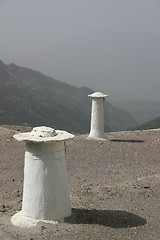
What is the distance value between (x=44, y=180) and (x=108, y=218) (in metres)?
1.61

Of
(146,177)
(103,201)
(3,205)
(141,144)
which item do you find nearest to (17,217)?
(3,205)

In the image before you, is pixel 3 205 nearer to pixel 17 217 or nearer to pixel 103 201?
pixel 17 217

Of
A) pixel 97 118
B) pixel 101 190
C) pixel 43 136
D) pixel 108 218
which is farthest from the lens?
pixel 97 118

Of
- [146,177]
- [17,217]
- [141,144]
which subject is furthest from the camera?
[141,144]

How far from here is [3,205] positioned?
32.4 feet

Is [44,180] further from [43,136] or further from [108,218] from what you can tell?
[108,218]

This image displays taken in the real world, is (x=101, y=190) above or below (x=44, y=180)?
below

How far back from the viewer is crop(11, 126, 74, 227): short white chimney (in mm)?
8188

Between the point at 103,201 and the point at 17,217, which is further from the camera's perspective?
the point at 103,201

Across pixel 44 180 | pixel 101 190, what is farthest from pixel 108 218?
pixel 101 190

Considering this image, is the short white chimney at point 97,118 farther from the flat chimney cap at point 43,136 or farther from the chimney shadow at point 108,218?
the flat chimney cap at point 43,136

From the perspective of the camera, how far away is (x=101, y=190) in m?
11.0

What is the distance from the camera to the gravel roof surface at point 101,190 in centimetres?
823

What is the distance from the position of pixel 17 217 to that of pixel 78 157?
6.62 m
